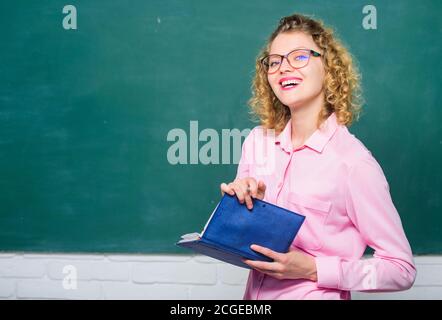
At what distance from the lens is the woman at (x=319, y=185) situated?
121cm

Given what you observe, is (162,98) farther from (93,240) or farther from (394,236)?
(394,236)

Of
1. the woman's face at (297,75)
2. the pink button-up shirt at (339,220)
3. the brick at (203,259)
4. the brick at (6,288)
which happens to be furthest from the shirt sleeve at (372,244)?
the brick at (6,288)

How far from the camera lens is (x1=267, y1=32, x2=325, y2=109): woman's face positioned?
4.41 ft

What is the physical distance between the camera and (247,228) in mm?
1196

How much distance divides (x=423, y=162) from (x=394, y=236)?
4.28ft

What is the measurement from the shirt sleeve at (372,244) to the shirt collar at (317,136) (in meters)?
0.11

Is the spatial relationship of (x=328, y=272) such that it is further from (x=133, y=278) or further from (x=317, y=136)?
(x=133, y=278)

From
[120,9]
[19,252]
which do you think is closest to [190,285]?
[19,252]

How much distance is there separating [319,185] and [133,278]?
1493mm

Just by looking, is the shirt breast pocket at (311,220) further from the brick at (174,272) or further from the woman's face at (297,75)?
the brick at (174,272)

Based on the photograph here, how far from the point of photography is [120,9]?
8.27 ft

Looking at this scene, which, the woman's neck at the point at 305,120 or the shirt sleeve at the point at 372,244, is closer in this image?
the shirt sleeve at the point at 372,244

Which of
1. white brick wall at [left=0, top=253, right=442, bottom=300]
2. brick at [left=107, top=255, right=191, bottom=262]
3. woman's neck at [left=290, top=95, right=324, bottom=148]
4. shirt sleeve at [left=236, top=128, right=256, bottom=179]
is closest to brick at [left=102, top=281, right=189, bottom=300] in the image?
white brick wall at [left=0, top=253, right=442, bottom=300]

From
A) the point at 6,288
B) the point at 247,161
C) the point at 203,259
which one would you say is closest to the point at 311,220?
the point at 247,161
